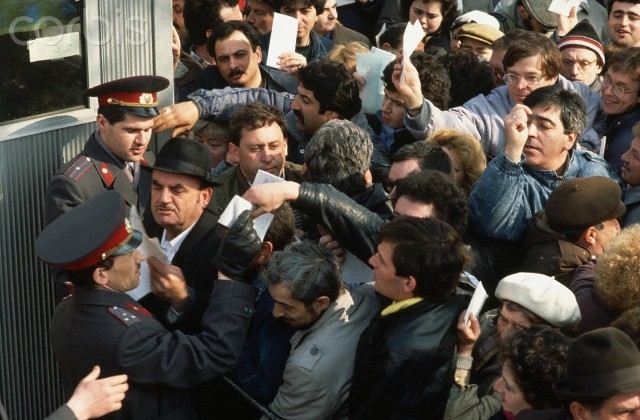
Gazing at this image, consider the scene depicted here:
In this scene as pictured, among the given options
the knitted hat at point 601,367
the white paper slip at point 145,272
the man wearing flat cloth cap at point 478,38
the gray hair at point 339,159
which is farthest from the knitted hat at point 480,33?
the knitted hat at point 601,367

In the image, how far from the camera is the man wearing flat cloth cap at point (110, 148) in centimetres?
535

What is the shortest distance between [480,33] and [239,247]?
432cm

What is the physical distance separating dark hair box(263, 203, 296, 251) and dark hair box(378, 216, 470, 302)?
2.56 ft

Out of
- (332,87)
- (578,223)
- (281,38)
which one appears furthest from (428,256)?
(281,38)

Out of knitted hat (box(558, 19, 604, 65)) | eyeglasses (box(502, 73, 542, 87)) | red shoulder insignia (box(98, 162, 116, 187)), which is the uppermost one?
eyeglasses (box(502, 73, 542, 87))

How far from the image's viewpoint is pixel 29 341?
5676 mm

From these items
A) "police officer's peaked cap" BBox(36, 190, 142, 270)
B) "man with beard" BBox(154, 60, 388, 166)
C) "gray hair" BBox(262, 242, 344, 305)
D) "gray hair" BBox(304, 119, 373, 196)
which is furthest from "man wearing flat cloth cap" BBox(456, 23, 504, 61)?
"police officer's peaked cap" BBox(36, 190, 142, 270)

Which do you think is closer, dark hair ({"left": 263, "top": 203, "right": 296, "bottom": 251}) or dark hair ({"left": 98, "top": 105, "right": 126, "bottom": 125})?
dark hair ({"left": 263, "top": 203, "right": 296, "bottom": 251})

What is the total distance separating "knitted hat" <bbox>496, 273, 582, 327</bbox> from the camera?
4.20 metres

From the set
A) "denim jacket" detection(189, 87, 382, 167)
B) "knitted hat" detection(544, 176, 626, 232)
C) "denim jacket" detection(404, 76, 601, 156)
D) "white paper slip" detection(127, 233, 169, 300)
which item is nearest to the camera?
"white paper slip" detection(127, 233, 169, 300)

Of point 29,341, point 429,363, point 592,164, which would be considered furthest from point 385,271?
point 29,341

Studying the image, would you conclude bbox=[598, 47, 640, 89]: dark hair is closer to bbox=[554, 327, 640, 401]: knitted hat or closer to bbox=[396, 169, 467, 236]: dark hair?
bbox=[396, 169, 467, 236]: dark hair

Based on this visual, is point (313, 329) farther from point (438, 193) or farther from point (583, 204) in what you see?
point (583, 204)

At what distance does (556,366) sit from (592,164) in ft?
6.86
